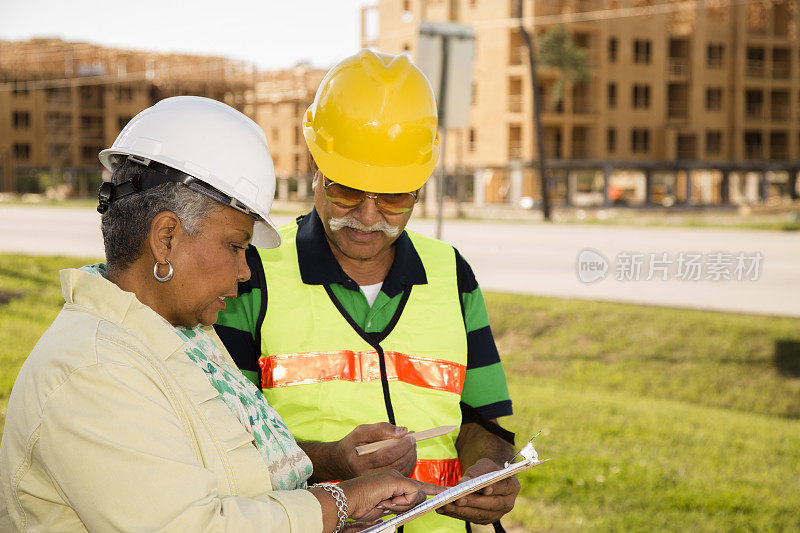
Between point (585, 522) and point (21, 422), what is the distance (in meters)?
4.14

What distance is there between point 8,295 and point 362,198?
408 inches

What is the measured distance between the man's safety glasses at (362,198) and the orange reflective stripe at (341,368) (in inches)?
18.0

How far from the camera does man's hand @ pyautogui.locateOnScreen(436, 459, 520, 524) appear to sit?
2.36 meters

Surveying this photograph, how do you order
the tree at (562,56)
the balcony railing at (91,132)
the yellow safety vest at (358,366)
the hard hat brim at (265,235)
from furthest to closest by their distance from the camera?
the balcony railing at (91,132) → the tree at (562,56) → the yellow safety vest at (358,366) → the hard hat brim at (265,235)

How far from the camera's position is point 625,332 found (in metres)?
10.3

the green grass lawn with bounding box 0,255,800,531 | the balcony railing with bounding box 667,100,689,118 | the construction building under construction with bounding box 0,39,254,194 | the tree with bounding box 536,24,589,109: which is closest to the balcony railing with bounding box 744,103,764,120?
the balcony railing with bounding box 667,100,689,118

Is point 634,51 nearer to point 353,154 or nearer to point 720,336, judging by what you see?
point 720,336

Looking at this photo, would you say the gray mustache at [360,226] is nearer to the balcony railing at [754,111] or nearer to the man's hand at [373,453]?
the man's hand at [373,453]

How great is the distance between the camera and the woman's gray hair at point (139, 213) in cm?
184

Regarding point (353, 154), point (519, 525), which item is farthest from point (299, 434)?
point (519, 525)

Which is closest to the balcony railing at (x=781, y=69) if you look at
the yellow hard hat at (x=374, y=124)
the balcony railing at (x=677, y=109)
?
the balcony railing at (x=677, y=109)

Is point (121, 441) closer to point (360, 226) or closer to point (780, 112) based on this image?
point (360, 226)

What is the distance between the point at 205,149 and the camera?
6.33ft

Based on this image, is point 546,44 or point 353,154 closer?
point 353,154
